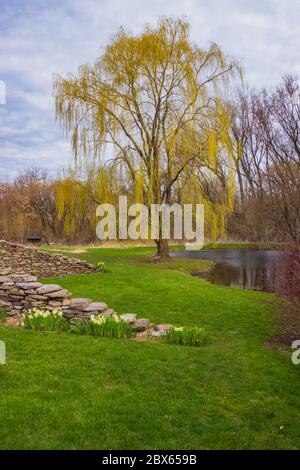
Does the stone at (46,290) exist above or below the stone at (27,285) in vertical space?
below

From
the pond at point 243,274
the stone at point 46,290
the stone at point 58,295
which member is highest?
the stone at point 46,290

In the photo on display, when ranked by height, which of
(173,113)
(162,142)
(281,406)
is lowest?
(281,406)

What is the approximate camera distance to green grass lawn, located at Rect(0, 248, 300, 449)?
4008 millimetres

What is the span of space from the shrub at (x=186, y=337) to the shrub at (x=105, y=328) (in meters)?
0.86

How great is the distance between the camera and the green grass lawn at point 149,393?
13.1ft

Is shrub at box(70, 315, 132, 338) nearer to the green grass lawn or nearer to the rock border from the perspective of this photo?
the green grass lawn

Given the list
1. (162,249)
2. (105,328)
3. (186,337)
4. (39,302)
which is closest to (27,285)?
(39,302)

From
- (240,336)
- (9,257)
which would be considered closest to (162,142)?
(9,257)

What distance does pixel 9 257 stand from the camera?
15.5 meters

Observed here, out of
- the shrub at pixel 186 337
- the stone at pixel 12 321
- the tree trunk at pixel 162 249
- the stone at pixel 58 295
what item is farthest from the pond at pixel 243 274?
the stone at pixel 12 321

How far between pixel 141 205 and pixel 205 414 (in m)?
15.3

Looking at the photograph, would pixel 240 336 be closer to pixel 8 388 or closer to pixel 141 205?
pixel 8 388

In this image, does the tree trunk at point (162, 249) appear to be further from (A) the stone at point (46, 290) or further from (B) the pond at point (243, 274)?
(A) the stone at point (46, 290)

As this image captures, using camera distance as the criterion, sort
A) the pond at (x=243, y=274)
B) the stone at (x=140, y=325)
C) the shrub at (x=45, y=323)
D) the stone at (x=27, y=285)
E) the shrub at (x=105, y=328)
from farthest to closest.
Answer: the pond at (x=243, y=274)
the stone at (x=27, y=285)
the stone at (x=140, y=325)
the shrub at (x=45, y=323)
the shrub at (x=105, y=328)
